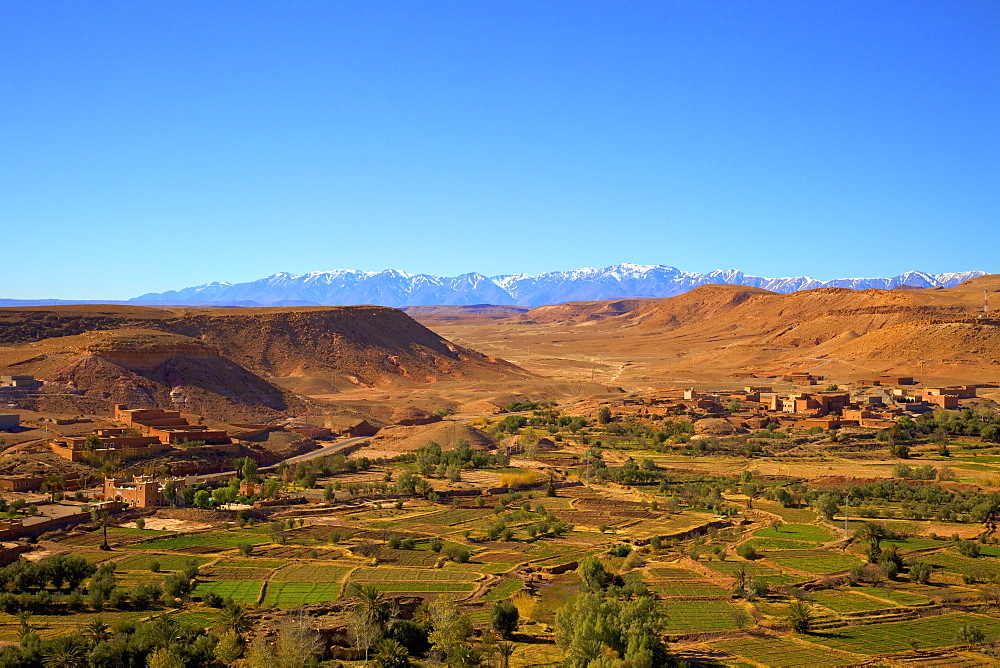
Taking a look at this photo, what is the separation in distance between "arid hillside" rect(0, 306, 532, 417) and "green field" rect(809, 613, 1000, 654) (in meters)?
47.4

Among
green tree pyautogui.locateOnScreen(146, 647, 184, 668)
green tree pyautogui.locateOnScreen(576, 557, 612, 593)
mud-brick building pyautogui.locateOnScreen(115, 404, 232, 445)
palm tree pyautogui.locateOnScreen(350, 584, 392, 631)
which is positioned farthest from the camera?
mud-brick building pyautogui.locateOnScreen(115, 404, 232, 445)

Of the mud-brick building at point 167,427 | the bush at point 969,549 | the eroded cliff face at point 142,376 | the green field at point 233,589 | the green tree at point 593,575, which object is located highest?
the eroded cliff face at point 142,376

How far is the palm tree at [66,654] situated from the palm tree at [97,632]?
436 mm

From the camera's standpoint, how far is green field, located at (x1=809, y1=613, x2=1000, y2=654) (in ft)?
79.9

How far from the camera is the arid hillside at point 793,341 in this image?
95.3 metres

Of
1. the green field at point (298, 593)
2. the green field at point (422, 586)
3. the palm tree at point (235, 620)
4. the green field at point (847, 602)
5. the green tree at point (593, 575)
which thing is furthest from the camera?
Answer: the green field at point (422, 586)

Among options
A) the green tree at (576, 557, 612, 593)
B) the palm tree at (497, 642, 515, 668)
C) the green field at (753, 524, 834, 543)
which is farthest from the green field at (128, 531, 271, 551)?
the green field at (753, 524, 834, 543)

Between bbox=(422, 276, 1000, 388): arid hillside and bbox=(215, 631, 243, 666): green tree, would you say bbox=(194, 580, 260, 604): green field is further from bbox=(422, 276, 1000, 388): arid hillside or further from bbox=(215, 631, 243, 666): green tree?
bbox=(422, 276, 1000, 388): arid hillside

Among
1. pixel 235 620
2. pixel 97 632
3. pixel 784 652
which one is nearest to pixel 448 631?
pixel 235 620

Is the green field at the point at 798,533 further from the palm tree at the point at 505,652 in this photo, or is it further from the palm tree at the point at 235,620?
the palm tree at the point at 235,620

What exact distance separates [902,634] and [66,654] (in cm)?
1964

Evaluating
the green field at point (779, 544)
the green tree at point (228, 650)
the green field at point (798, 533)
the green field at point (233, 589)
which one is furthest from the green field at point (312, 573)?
the green field at point (798, 533)

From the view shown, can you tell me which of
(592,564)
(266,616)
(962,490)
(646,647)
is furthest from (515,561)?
(962,490)

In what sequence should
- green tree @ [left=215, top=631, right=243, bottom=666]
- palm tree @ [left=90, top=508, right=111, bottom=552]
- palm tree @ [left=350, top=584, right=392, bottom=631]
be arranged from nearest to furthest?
green tree @ [left=215, top=631, right=243, bottom=666], palm tree @ [left=350, top=584, right=392, bottom=631], palm tree @ [left=90, top=508, right=111, bottom=552]
